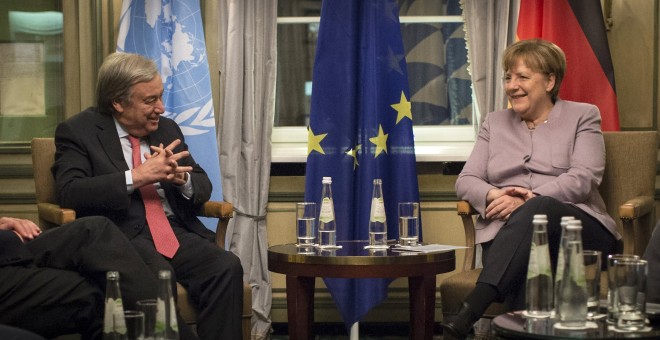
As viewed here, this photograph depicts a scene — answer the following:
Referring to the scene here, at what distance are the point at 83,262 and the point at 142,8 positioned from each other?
1814mm

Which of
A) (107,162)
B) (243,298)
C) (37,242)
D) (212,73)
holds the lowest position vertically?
(243,298)

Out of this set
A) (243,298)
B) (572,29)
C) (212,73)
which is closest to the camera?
(243,298)

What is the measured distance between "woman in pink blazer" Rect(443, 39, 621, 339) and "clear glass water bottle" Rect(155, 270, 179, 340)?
1735 millimetres

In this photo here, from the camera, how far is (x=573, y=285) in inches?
95.3

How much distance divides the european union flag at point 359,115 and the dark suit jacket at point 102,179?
0.78 meters

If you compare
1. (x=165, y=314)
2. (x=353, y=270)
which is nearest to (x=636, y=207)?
(x=353, y=270)

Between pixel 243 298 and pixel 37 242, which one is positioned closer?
pixel 37 242

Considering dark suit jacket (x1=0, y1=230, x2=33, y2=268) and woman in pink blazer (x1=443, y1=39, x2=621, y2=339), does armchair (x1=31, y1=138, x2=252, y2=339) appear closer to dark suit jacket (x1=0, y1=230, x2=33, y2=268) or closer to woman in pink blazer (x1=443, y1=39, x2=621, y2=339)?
dark suit jacket (x1=0, y1=230, x2=33, y2=268)

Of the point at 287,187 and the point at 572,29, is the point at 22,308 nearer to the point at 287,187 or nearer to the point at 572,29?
the point at 287,187

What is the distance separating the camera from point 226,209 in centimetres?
397

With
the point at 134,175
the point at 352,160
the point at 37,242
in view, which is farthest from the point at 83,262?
the point at 352,160

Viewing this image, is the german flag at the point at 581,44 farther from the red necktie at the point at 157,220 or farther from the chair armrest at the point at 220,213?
the red necktie at the point at 157,220

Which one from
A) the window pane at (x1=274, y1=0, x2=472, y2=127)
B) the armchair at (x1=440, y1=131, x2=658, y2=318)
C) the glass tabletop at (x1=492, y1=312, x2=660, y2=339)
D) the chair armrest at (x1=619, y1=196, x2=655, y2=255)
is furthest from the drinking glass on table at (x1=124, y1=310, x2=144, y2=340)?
the window pane at (x1=274, y1=0, x2=472, y2=127)

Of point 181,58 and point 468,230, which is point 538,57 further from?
point 181,58
